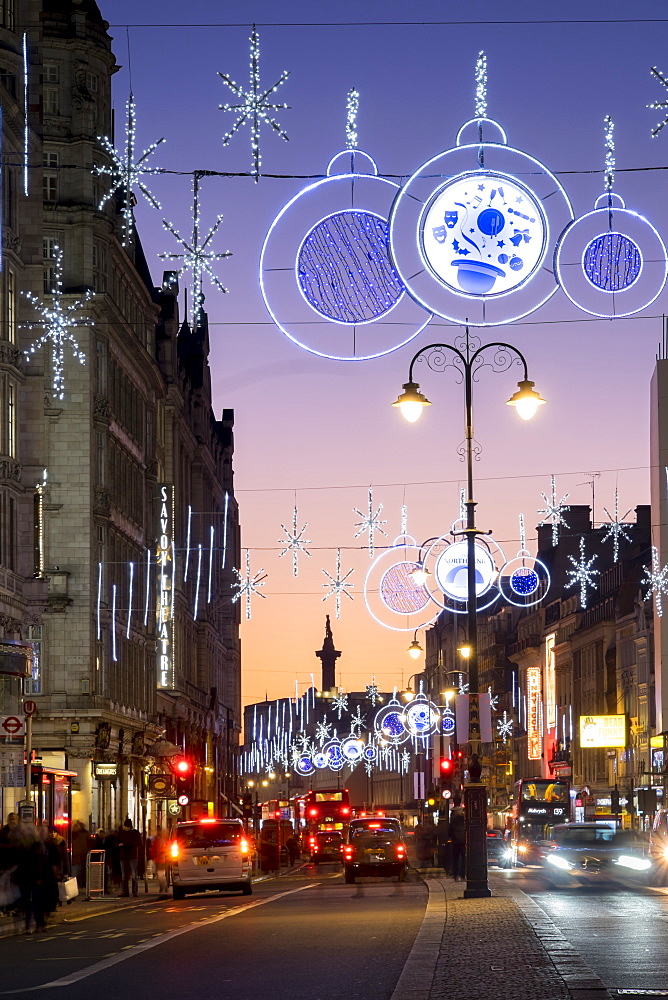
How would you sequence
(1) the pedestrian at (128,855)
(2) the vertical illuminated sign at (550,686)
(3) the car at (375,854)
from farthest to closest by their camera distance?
(2) the vertical illuminated sign at (550,686), (3) the car at (375,854), (1) the pedestrian at (128,855)

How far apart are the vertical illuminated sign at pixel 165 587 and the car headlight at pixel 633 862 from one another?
126 ft

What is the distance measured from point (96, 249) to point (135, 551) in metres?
12.9

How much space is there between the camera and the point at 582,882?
120 feet

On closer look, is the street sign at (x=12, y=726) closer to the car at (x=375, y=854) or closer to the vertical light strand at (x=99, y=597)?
the car at (x=375, y=854)

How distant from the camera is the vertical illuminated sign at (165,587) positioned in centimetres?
7600

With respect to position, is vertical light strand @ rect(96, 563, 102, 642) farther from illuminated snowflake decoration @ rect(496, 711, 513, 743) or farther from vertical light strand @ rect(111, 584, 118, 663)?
illuminated snowflake decoration @ rect(496, 711, 513, 743)

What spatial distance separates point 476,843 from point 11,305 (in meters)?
20.3

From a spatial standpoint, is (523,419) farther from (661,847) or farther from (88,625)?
(88,625)

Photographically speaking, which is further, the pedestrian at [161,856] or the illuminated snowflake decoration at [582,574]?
the illuminated snowflake decoration at [582,574]

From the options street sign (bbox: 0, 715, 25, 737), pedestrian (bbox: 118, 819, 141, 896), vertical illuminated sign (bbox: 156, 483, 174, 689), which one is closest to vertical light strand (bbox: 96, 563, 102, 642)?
vertical illuminated sign (bbox: 156, 483, 174, 689)

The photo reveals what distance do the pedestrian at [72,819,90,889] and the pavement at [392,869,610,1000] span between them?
21872 mm

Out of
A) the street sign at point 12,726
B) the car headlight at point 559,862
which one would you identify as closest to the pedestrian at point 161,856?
the car headlight at point 559,862

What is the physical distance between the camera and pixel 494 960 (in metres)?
16.9

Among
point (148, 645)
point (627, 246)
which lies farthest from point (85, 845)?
point (627, 246)
